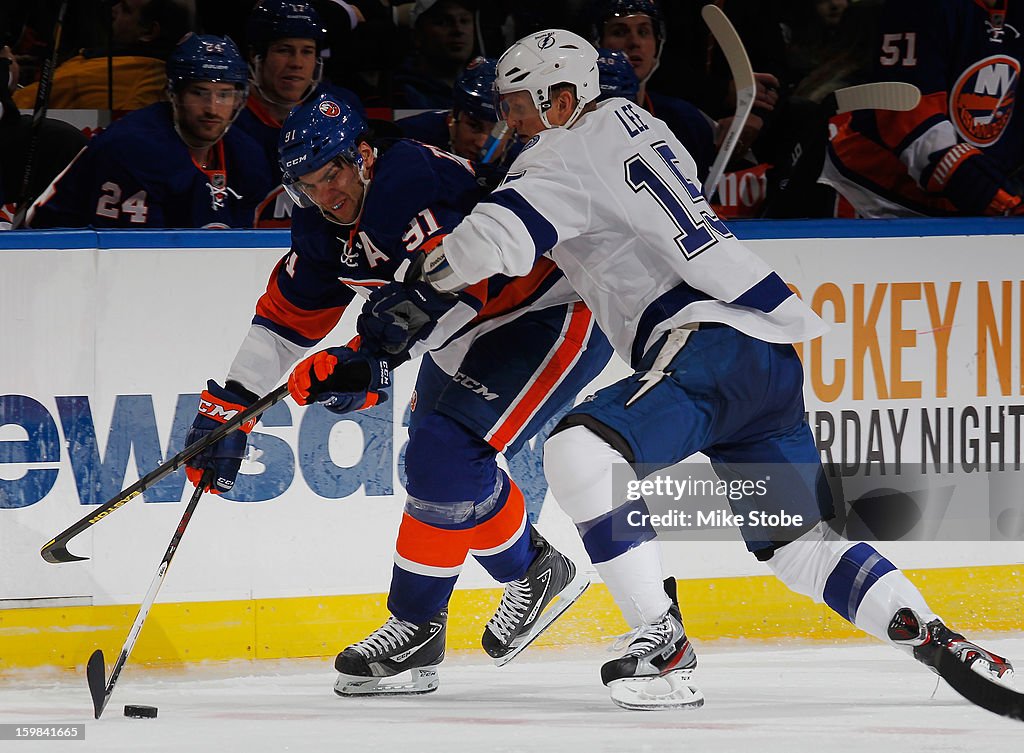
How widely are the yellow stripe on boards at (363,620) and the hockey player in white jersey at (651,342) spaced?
29.5 inches

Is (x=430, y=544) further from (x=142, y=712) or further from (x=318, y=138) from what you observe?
(x=318, y=138)

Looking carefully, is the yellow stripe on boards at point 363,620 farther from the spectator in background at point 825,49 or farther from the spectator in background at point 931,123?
the spectator in background at point 825,49

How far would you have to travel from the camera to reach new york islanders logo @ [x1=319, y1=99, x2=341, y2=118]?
117 inches

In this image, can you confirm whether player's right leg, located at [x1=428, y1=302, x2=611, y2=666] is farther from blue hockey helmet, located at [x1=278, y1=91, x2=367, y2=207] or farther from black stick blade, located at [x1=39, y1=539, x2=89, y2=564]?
black stick blade, located at [x1=39, y1=539, x2=89, y2=564]

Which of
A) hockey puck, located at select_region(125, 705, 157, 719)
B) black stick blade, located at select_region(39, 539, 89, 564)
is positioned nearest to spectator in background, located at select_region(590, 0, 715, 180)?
black stick blade, located at select_region(39, 539, 89, 564)

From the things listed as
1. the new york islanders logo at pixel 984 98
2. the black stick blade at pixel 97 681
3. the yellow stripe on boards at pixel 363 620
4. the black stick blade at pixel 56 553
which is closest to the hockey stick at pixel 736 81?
the new york islanders logo at pixel 984 98

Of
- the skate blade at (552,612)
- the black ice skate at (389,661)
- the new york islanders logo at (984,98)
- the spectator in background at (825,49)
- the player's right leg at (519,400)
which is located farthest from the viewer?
the spectator in background at (825,49)

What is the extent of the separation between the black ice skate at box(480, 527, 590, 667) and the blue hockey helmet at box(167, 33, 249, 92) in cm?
134

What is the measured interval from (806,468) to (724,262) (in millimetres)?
435

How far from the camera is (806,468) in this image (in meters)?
2.97

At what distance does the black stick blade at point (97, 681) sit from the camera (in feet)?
9.81

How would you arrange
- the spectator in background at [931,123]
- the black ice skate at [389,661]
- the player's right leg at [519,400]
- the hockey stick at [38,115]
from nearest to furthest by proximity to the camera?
the player's right leg at [519,400]
the black ice skate at [389,661]
the hockey stick at [38,115]
the spectator in background at [931,123]

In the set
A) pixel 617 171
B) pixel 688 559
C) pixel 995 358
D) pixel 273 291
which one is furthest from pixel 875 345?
pixel 273 291

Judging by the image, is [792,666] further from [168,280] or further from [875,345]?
[168,280]
